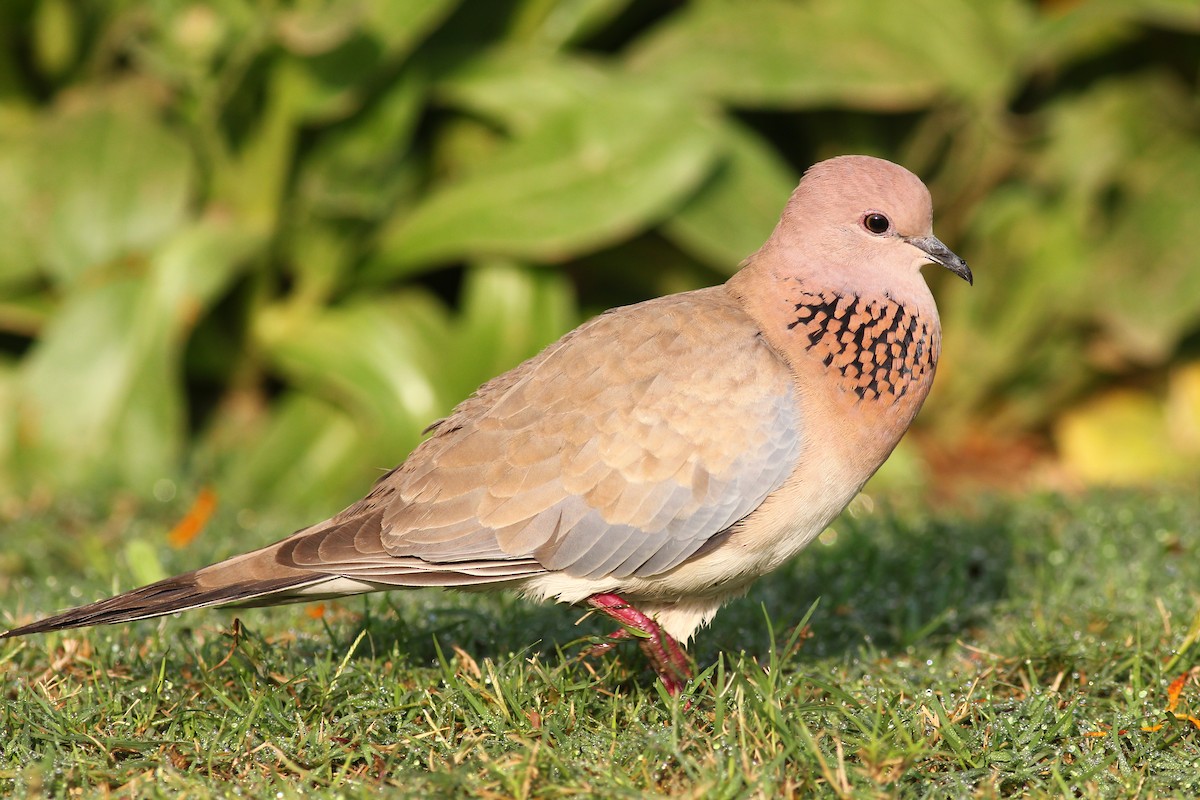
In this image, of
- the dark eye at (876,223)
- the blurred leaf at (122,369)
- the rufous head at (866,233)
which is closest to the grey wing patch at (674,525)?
the rufous head at (866,233)

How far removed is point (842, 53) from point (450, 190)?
6.76 feet

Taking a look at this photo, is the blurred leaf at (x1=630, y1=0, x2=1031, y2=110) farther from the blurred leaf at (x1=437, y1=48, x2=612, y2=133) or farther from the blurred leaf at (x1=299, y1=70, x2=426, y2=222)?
the blurred leaf at (x1=299, y1=70, x2=426, y2=222)

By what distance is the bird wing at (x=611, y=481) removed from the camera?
3.68 meters

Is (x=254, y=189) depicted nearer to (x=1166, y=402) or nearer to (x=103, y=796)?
(x=103, y=796)

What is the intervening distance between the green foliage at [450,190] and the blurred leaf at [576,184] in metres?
0.01

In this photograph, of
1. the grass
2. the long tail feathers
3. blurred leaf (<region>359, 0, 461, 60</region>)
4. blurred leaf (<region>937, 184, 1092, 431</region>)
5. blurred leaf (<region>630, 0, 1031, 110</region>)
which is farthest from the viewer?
blurred leaf (<region>937, 184, 1092, 431</region>)

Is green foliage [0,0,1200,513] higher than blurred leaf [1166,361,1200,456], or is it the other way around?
green foliage [0,0,1200,513]

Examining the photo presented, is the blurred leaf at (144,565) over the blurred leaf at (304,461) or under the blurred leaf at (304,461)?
over

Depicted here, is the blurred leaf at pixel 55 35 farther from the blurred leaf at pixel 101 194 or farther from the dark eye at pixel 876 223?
the dark eye at pixel 876 223

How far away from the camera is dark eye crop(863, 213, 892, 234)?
13.2 feet

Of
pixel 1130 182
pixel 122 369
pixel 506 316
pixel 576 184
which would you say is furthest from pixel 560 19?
pixel 1130 182

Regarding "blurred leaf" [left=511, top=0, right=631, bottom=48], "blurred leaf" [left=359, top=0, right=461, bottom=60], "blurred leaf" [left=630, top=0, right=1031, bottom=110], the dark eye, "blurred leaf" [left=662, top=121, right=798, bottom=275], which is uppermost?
"blurred leaf" [left=359, top=0, right=461, bottom=60]

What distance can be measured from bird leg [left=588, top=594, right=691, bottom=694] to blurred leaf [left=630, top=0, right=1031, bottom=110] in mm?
3680

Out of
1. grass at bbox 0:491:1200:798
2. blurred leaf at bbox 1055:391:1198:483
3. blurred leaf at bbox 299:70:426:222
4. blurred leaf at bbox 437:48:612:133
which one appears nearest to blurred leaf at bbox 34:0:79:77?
blurred leaf at bbox 299:70:426:222
